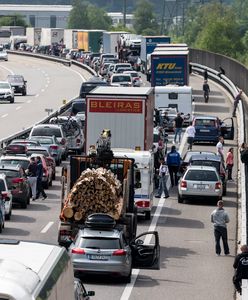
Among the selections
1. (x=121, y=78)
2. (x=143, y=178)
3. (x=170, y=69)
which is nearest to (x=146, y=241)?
(x=143, y=178)

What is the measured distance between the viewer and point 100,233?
2366 centimetres

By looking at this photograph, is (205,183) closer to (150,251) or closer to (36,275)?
(150,251)

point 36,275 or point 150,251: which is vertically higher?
point 36,275

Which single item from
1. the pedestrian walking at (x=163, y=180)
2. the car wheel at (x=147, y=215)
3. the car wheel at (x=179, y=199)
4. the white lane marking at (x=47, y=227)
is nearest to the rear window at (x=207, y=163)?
the pedestrian walking at (x=163, y=180)

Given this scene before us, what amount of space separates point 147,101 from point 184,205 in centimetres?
324

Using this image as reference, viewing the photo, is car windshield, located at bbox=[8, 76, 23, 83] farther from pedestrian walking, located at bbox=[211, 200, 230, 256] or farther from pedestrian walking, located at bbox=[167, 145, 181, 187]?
pedestrian walking, located at bbox=[211, 200, 230, 256]

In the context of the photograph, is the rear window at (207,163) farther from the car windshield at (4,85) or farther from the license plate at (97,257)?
the car windshield at (4,85)

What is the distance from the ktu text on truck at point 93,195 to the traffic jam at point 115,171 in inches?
0.8

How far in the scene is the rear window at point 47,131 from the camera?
49469mm

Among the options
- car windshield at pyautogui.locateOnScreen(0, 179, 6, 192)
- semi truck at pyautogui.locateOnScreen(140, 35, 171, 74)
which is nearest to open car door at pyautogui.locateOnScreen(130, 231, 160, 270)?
car windshield at pyautogui.locateOnScreen(0, 179, 6, 192)

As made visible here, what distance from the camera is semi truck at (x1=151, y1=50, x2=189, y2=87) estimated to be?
72125 mm

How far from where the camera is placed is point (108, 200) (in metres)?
26.1

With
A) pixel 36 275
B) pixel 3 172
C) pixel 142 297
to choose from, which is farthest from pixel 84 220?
pixel 36 275

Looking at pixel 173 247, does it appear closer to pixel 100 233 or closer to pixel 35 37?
pixel 100 233
